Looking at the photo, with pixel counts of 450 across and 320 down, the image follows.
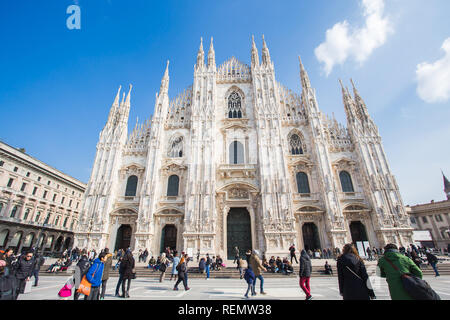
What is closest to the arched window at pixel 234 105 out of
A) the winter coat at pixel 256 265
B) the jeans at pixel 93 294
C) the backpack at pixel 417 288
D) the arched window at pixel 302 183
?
the arched window at pixel 302 183

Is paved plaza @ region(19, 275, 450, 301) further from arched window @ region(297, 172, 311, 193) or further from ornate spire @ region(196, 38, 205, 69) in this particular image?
ornate spire @ region(196, 38, 205, 69)

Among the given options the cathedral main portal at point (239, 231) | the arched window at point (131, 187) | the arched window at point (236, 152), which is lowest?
the cathedral main portal at point (239, 231)

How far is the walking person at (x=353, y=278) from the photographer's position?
3627 millimetres

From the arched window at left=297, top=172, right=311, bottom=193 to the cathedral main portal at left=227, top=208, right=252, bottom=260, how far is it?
5.93 m

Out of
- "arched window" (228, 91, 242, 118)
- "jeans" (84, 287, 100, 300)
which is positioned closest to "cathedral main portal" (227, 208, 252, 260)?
"arched window" (228, 91, 242, 118)

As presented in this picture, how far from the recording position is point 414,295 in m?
2.81

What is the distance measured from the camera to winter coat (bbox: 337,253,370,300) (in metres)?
3.63

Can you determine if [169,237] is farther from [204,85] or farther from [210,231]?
[204,85]

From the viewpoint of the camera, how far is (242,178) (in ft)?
71.6

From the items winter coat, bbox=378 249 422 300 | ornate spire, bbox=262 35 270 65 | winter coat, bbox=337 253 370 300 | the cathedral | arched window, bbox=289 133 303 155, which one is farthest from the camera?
ornate spire, bbox=262 35 270 65

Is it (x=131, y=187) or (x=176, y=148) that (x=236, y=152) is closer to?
(x=176, y=148)

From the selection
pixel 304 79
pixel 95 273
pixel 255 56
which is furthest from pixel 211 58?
pixel 95 273

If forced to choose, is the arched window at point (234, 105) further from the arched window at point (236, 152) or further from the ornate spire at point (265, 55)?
the ornate spire at point (265, 55)
